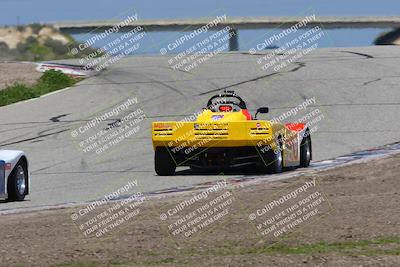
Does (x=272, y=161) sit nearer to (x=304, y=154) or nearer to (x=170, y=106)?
(x=304, y=154)

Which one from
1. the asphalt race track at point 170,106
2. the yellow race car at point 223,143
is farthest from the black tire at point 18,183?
the yellow race car at point 223,143

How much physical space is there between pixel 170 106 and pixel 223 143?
11.4 m

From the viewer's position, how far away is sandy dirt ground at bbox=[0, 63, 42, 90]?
34.5m

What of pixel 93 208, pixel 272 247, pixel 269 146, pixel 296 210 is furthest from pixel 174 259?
pixel 269 146

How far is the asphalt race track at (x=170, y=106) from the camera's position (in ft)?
55.4

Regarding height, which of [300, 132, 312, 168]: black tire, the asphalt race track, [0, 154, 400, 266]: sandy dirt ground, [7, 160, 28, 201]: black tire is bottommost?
[0, 154, 400, 266]: sandy dirt ground

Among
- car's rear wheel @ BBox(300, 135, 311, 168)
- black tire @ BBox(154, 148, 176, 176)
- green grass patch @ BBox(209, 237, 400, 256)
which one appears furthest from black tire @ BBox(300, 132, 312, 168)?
green grass patch @ BBox(209, 237, 400, 256)

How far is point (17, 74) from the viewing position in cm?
3672

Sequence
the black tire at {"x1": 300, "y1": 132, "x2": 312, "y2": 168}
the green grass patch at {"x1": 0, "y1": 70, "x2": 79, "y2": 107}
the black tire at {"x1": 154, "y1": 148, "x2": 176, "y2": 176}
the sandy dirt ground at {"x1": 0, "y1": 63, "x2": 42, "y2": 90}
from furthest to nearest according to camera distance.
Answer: the sandy dirt ground at {"x1": 0, "y1": 63, "x2": 42, "y2": 90} → the green grass patch at {"x1": 0, "y1": 70, "x2": 79, "y2": 107} → the black tire at {"x1": 300, "y1": 132, "x2": 312, "y2": 168} → the black tire at {"x1": 154, "y1": 148, "x2": 176, "y2": 176}

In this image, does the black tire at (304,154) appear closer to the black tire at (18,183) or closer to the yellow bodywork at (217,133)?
the yellow bodywork at (217,133)

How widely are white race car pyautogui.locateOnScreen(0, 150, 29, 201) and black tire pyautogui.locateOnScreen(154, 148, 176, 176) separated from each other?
116 inches

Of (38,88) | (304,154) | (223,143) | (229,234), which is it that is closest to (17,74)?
(38,88)

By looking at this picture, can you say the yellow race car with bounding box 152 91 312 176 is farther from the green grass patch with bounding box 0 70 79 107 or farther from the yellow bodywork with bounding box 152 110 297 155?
the green grass patch with bounding box 0 70 79 107

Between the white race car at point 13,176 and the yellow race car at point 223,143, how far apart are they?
2.83m
